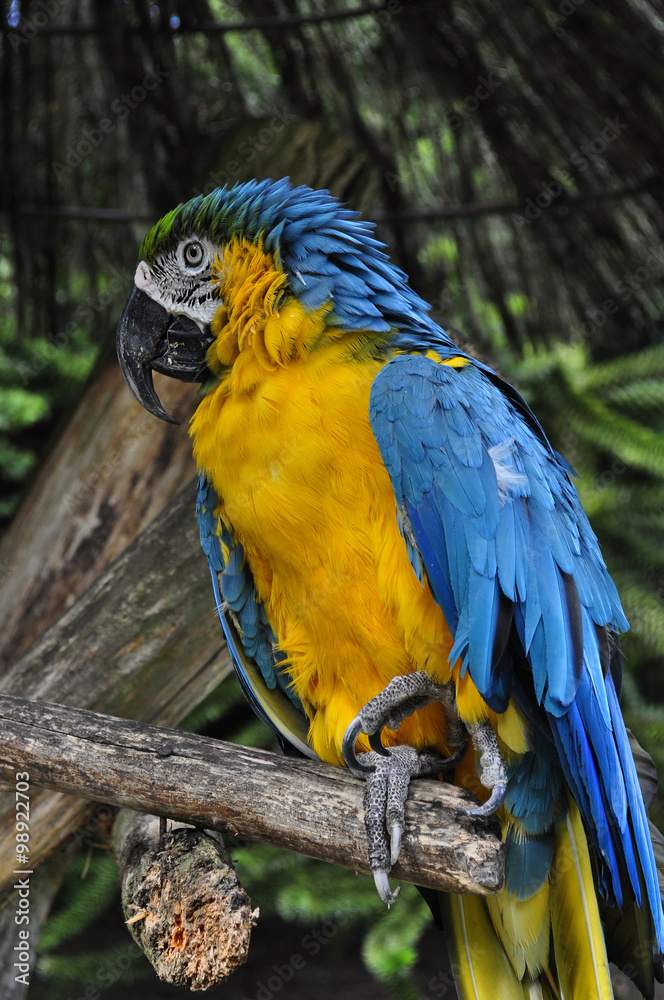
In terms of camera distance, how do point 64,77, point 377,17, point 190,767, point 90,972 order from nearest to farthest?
point 190,767 < point 377,17 < point 64,77 < point 90,972

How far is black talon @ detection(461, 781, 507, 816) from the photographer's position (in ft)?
3.91

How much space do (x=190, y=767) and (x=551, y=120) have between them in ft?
7.09

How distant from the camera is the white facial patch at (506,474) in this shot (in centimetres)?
129

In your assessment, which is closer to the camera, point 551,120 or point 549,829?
point 549,829

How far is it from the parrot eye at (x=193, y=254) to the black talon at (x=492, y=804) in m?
1.13

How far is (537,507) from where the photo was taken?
131 cm

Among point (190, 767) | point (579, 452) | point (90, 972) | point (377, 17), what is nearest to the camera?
point (190, 767)

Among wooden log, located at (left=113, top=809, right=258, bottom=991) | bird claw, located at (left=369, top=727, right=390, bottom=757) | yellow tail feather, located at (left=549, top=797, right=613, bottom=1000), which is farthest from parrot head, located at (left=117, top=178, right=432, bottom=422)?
yellow tail feather, located at (left=549, top=797, right=613, bottom=1000)

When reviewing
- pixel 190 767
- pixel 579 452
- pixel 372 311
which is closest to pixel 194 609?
pixel 190 767

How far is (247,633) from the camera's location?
63.9 inches

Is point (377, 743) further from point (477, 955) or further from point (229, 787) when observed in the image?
point (477, 955)

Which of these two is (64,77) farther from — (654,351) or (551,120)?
(654,351)

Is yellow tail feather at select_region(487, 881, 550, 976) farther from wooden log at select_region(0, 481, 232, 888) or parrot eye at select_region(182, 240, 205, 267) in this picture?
parrot eye at select_region(182, 240, 205, 267)

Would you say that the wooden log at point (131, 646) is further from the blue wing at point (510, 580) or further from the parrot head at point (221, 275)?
the blue wing at point (510, 580)
